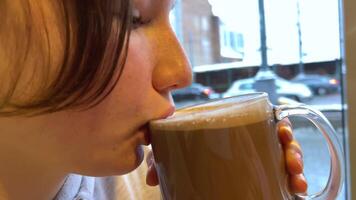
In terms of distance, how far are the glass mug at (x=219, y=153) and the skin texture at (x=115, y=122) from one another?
1.3 inches

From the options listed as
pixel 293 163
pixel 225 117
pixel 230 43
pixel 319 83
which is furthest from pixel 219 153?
pixel 230 43

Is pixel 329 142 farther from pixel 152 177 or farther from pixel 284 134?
pixel 152 177

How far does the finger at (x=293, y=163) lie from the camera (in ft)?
2.20

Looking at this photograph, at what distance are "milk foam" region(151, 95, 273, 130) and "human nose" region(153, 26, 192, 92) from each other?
44 mm

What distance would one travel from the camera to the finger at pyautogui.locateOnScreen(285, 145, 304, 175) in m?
0.67

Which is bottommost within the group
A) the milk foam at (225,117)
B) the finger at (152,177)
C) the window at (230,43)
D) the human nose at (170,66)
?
the finger at (152,177)

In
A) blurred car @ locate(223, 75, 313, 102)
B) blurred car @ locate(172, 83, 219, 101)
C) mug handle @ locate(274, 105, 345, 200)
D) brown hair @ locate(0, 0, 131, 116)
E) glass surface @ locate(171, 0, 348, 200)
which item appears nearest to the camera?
brown hair @ locate(0, 0, 131, 116)

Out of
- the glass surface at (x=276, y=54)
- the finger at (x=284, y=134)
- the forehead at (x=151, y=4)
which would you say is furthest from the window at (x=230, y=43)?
the forehead at (x=151, y=4)

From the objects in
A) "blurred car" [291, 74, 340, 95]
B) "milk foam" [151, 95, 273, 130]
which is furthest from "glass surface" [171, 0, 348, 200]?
"milk foam" [151, 95, 273, 130]

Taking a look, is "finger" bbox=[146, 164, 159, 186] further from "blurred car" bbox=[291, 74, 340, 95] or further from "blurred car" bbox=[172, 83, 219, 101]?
"blurred car" bbox=[172, 83, 219, 101]

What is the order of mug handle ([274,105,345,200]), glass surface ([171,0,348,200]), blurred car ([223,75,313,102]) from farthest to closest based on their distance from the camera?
blurred car ([223,75,313,102])
glass surface ([171,0,348,200])
mug handle ([274,105,345,200])

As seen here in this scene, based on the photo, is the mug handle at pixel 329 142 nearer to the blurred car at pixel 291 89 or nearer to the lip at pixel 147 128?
Answer: the lip at pixel 147 128

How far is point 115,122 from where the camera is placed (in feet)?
1.79

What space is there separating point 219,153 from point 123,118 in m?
0.12
